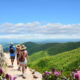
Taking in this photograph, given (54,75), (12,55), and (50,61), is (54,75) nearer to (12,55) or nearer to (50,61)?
(12,55)

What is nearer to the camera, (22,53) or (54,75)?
(54,75)

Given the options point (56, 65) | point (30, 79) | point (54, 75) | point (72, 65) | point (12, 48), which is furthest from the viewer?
point (56, 65)

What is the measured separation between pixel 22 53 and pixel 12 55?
4.59 meters

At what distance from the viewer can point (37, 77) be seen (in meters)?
18.6

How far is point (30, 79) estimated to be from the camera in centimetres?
1748

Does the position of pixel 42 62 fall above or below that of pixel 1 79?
below

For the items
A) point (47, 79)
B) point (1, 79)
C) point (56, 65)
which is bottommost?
point (56, 65)

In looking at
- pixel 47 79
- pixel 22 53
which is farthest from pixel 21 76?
pixel 47 79

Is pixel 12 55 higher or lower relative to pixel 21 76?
higher

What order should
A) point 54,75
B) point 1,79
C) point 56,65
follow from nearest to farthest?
point 1,79, point 54,75, point 56,65

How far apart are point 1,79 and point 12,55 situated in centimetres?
1426

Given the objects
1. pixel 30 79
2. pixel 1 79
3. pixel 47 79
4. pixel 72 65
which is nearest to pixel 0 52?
pixel 30 79

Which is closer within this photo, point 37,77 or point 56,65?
point 37,77

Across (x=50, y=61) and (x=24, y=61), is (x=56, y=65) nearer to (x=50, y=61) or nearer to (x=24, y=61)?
(x=50, y=61)
